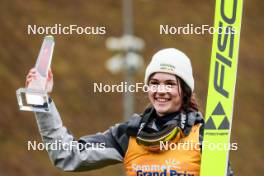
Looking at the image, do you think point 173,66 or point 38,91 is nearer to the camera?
point 38,91

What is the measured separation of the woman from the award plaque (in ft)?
0.18

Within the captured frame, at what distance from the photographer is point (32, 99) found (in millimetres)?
3969

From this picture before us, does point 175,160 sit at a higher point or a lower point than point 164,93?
lower

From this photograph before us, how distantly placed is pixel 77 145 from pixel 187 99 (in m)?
0.62

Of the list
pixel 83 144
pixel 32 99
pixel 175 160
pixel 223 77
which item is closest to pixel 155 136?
pixel 175 160

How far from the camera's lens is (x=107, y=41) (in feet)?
65.0

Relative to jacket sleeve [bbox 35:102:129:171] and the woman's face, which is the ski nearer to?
the woman's face

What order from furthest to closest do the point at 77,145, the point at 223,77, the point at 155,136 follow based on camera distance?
the point at 223,77
the point at 77,145
the point at 155,136

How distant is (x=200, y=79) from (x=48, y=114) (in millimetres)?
15566

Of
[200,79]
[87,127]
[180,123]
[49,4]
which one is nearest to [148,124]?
[180,123]

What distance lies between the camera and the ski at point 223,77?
4.27 meters

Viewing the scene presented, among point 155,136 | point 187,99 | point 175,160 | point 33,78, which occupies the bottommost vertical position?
point 175,160

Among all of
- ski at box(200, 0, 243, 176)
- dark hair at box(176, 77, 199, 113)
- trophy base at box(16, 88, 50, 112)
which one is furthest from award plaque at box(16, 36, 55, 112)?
ski at box(200, 0, 243, 176)

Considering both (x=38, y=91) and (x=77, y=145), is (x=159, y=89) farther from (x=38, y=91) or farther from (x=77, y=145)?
(x=38, y=91)
